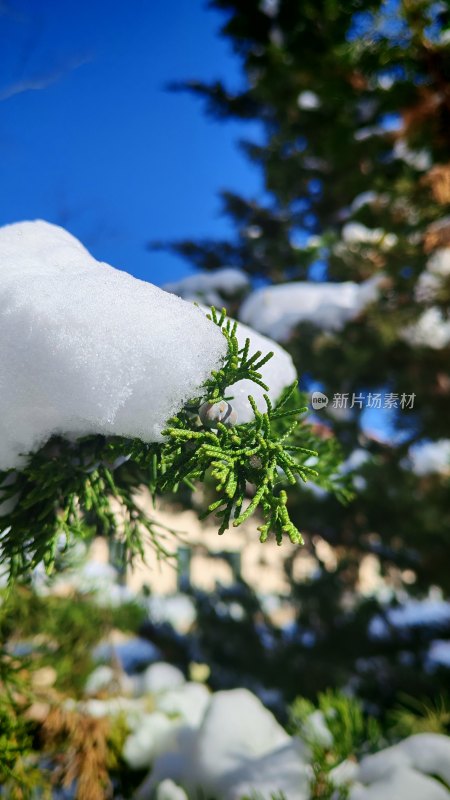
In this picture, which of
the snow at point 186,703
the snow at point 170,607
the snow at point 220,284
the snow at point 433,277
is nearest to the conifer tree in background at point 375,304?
the snow at point 433,277

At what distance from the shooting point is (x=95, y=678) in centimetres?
153

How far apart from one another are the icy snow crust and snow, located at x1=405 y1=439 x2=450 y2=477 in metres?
3.24

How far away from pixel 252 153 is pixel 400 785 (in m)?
6.13

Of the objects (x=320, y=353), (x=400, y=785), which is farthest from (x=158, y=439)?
(x=320, y=353)

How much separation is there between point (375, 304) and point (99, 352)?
9.77 ft

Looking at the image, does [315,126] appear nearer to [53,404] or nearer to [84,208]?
[84,208]

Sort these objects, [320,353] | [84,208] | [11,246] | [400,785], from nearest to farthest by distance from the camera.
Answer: [11,246], [400,785], [84,208], [320,353]

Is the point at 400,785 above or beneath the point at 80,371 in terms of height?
beneath

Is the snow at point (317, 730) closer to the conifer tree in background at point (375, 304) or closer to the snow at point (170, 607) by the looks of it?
the conifer tree in background at point (375, 304)

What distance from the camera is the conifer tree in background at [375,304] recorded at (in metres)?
2.22

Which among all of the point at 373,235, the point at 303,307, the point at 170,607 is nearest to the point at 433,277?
the point at 303,307

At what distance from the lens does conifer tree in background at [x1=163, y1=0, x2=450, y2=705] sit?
2.22 m

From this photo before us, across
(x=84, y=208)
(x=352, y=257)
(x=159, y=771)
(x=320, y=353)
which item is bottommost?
(x=159, y=771)

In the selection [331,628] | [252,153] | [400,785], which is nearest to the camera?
[400,785]
